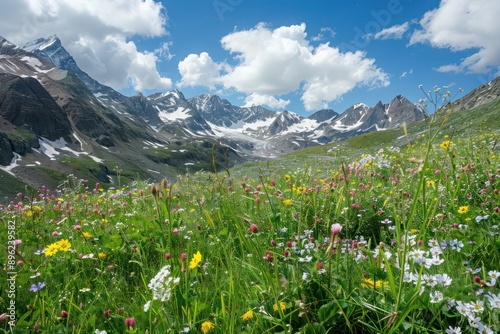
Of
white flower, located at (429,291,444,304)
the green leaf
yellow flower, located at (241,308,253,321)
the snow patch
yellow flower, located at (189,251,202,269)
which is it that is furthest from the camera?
the snow patch

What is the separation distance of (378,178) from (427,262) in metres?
5.52

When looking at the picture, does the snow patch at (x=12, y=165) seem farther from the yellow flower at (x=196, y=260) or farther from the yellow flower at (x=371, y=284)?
the yellow flower at (x=371, y=284)

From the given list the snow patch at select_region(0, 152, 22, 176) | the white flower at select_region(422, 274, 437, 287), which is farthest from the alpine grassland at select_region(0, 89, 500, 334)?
the snow patch at select_region(0, 152, 22, 176)

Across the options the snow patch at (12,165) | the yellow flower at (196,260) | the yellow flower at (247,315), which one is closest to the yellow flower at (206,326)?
the yellow flower at (247,315)

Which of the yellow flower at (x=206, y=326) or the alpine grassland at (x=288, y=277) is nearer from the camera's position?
the alpine grassland at (x=288, y=277)

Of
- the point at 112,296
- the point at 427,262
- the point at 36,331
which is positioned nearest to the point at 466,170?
the point at 427,262

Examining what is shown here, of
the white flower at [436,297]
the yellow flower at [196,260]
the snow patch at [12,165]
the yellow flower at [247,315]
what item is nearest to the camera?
the white flower at [436,297]

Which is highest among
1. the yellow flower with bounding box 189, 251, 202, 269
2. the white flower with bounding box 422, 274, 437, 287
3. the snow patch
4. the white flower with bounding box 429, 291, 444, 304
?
the snow patch

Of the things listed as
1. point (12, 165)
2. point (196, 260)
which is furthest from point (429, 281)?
point (12, 165)

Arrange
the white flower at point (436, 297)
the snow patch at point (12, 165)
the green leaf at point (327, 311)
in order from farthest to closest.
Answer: the snow patch at point (12, 165) → the green leaf at point (327, 311) → the white flower at point (436, 297)

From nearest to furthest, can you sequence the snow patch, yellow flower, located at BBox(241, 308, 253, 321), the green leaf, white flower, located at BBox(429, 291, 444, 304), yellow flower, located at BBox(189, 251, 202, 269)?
white flower, located at BBox(429, 291, 444, 304) < the green leaf < yellow flower, located at BBox(241, 308, 253, 321) < yellow flower, located at BBox(189, 251, 202, 269) < the snow patch

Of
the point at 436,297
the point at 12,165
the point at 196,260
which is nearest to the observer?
the point at 436,297

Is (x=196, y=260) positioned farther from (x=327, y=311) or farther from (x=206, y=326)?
(x=327, y=311)

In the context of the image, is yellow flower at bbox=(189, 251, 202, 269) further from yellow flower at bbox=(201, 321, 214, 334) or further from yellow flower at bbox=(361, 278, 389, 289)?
yellow flower at bbox=(361, 278, 389, 289)
